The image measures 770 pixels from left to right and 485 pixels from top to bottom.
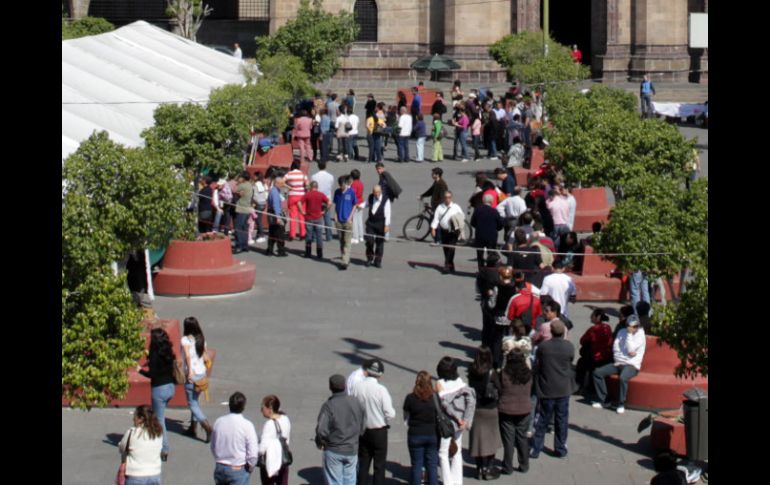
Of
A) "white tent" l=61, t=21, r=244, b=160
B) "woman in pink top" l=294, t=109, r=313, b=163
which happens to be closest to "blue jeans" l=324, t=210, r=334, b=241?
"white tent" l=61, t=21, r=244, b=160

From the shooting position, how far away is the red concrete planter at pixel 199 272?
21.1 metres

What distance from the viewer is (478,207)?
2252 centimetres

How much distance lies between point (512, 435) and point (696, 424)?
164 cm

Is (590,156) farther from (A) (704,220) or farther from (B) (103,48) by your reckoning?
(B) (103,48)

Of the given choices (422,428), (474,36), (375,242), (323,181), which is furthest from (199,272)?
(474,36)

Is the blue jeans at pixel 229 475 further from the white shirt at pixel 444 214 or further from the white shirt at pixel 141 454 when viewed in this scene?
the white shirt at pixel 444 214

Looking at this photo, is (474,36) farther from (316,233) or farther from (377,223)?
(377,223)

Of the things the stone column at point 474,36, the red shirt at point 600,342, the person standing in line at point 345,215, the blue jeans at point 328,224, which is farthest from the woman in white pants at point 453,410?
the stone column at point 474,36

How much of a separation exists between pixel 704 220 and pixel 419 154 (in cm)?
1792

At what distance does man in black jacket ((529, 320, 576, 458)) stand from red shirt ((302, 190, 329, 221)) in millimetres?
9682

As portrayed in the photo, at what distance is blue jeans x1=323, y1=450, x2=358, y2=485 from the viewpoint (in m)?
12.5

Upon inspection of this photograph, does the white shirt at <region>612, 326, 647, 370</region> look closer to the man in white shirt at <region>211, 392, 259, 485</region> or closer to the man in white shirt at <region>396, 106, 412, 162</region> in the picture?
the man in white shirt at <region>211, 392, 259, 485</region>

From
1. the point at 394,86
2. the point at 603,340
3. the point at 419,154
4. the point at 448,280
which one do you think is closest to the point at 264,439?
the point at 603,340

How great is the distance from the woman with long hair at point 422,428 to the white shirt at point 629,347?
11.2ft
